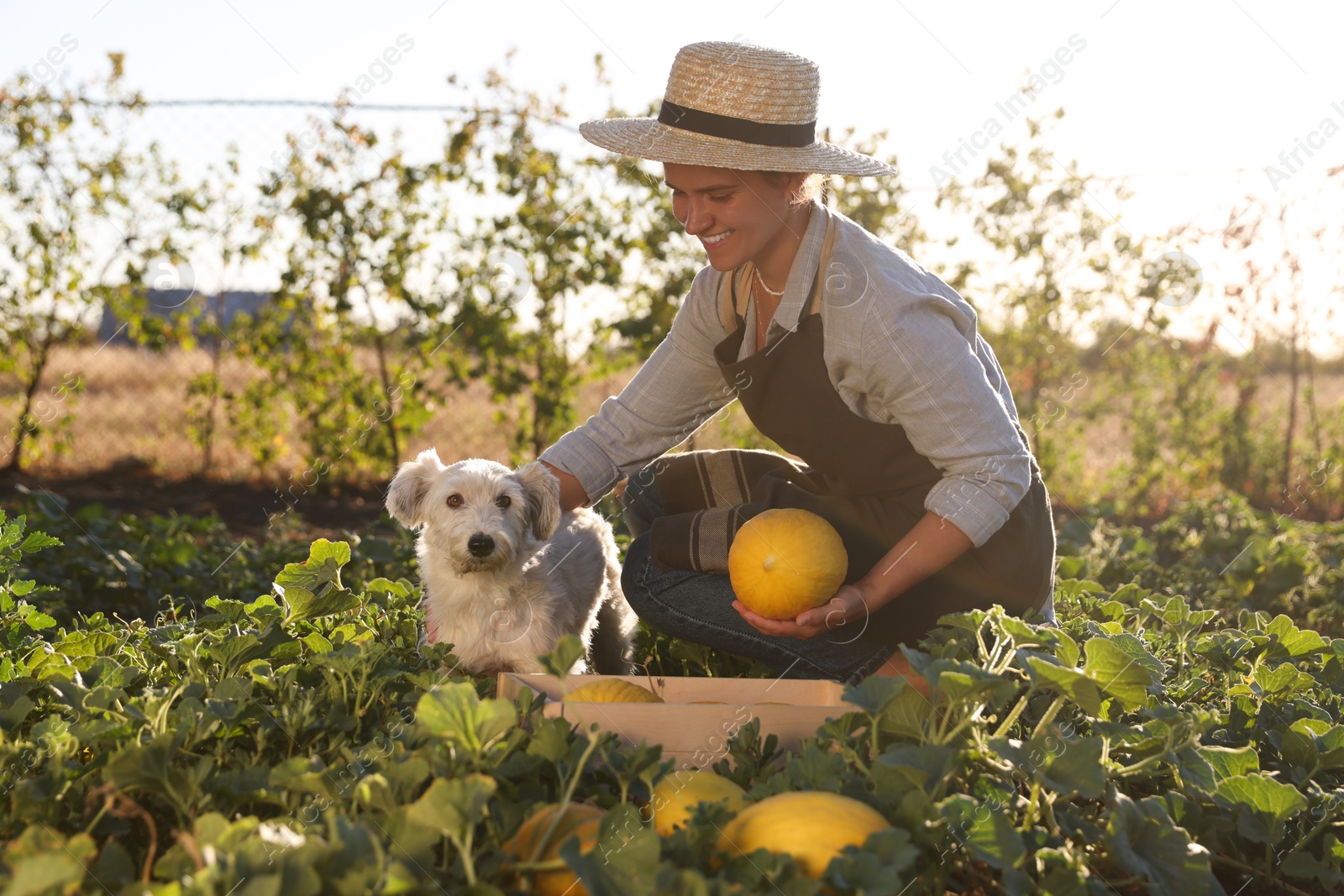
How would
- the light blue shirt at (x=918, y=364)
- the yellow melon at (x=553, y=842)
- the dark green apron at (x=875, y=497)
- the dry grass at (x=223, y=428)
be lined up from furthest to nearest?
1. the dry grass at (x=223, y=428)
2. the dark green apron at (x=875, y=497)
3. the light blue shirt at (x=918, y=364)
4. the yellow melon at (x=553, y=842)

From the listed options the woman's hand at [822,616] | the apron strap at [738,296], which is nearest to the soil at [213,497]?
the apron strap at [738,296]

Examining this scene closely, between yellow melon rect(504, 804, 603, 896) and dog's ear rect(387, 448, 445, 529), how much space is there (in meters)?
1.92

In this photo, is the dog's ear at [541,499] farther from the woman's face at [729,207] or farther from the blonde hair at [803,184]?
the blonde hair at [803,184]

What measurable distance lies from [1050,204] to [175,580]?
6326mm

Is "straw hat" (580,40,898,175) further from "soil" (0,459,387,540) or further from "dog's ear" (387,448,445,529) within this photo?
"soil" (0,459,387,540)

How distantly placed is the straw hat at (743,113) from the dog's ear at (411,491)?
126 cm

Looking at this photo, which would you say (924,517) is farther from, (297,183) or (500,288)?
(297,183)

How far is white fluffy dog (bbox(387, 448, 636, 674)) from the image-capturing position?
119 inches

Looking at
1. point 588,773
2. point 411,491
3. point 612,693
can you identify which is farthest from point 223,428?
point 588,773

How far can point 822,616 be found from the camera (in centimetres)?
247

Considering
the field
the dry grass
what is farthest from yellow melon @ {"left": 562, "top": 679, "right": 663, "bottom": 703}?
the dry grass

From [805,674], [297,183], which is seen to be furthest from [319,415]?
[805,674]

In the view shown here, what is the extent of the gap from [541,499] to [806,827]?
1.90 metres

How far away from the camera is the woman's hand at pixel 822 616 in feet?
8.12
